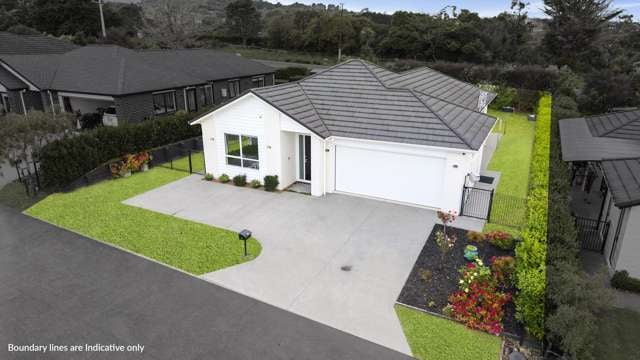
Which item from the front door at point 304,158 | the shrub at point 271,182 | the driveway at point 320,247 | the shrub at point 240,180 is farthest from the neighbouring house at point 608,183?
the shrub at point 240,180

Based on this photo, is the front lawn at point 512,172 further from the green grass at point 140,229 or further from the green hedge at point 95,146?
the green hedge at point 95,146

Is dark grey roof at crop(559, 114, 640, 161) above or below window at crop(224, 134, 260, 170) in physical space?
above

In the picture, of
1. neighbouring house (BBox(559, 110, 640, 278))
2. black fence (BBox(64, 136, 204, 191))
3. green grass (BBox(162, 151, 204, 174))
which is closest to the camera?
neighbouring house (BBox(559, 110, 640, 278))

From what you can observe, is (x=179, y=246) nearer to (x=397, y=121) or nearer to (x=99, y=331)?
(x=99, y=331)

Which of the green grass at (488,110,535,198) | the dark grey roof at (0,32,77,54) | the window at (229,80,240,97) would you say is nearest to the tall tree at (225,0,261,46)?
the dark grey roof at (0,32,77,54)

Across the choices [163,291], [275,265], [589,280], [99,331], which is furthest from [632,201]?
[99,331]

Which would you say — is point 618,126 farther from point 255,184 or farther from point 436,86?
point 255,184

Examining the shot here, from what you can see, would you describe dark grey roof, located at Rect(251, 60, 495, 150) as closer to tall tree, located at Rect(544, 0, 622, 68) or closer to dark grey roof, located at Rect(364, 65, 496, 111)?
dark grey roof, located at Rect(364, 65, 496, 111)
